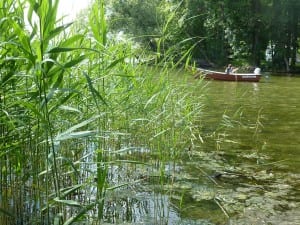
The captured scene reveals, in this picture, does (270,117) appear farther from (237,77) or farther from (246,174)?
(237,77)

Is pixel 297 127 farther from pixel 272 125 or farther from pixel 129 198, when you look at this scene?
pixel 129 198

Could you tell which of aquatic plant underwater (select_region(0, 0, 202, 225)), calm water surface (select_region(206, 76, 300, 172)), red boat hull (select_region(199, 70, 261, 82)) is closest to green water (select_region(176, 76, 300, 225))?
calm water surface (select_region(206, 76, 300, 172))

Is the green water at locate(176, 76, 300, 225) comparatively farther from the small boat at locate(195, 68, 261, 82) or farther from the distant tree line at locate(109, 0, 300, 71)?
the distant tree line at locate(109, 0, 300, 71)

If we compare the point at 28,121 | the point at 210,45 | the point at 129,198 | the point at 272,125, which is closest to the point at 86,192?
the point at 129,198

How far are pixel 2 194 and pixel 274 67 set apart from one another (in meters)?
36.0

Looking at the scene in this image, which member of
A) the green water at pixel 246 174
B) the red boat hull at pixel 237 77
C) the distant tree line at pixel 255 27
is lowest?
the green water at pixel 246 174

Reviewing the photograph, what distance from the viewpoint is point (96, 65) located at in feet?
12.5

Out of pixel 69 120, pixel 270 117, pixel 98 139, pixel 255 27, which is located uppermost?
pixel 255 27

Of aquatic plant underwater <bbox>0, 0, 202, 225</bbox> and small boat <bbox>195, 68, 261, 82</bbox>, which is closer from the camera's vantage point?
aquatic plant underwater <bbox>0, 0, 202, 225</bbox>

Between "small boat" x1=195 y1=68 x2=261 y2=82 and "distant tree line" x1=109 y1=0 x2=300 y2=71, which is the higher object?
"distant tree line" x1=109 y1=0 x2=300 y2=71

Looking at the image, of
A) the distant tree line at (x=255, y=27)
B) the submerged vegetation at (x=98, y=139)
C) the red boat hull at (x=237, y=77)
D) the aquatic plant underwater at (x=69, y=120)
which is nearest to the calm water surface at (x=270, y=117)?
the submerged vegetation at (x=98, y=139)

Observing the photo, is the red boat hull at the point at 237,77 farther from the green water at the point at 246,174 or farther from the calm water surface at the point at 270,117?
the green water at the point at 246,174

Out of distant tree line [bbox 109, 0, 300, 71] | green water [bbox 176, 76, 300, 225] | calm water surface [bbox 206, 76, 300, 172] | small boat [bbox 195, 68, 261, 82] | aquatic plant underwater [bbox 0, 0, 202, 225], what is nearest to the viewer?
aquatic plant underwater [bbox 0, 0, 202, 225]

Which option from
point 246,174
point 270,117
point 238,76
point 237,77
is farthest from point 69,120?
point 238,76
